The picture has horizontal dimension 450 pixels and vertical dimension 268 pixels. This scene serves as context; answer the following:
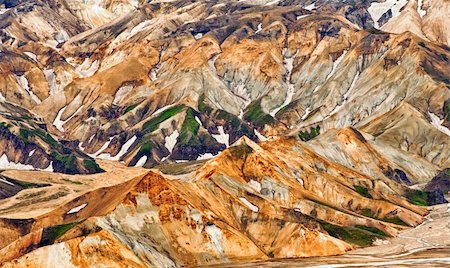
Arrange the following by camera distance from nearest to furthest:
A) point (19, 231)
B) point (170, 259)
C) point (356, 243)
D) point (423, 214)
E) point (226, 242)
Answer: point (170, 259)
point (226, 242)
point (356, 243)
point (19, 231)
point (423, 214)

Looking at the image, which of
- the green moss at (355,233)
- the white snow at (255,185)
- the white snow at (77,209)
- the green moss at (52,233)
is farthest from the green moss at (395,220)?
the green moss at (52,233)

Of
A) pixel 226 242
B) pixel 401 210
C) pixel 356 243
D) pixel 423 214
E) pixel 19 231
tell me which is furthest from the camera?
pixel 423 214

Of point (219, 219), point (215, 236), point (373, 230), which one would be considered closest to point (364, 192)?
point (373, 230)

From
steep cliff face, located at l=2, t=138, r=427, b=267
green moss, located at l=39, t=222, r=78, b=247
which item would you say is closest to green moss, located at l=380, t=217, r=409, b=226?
steep cliff face, located at l=2, t=138, r=427, b=267

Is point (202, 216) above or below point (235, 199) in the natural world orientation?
above

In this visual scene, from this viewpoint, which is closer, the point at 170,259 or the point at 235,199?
the point at 170,259

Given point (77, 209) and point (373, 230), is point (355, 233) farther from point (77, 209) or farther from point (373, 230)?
point (77, 209)

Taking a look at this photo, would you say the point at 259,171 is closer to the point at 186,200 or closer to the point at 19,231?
the point at 186,200

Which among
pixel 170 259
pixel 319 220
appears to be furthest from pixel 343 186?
pixel 170 259
